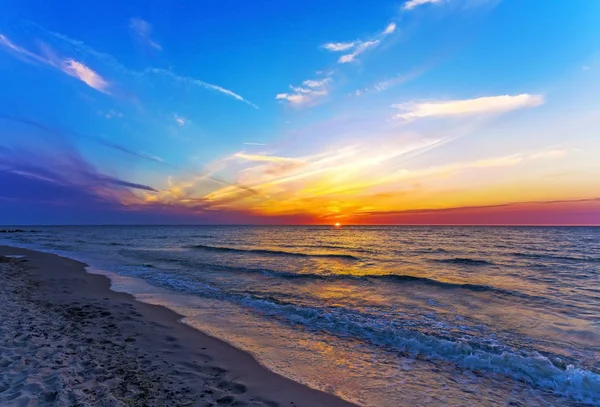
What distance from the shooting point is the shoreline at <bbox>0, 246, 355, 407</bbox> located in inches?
209

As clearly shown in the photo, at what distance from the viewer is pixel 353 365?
775 cm

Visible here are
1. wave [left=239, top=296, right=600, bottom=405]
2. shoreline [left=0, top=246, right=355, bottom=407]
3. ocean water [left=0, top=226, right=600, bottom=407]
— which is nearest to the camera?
shoreline [left=0, top=246, right=355, bottom=407]

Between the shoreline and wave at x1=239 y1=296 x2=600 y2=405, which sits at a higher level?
the shoreline

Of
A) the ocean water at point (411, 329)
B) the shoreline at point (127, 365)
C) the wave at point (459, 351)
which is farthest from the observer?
the wave at point (459, 351)

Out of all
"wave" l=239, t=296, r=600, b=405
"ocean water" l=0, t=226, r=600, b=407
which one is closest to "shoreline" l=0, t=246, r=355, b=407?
"ocean water" l=0, t=226, r=600, b=407

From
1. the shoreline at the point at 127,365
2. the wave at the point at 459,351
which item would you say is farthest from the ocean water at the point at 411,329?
the shoreline at the point at 127,365

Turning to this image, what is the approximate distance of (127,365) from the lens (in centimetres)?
660

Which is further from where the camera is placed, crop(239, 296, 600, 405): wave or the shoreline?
crop(239, 296, 600, 405): wave

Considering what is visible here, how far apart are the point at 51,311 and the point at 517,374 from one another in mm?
14458

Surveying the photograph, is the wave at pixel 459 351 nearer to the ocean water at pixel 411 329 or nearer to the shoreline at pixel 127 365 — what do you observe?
the ocean water at pixel 411 329

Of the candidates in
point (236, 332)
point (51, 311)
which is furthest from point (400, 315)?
point (51, 311)

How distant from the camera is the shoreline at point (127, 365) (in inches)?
209

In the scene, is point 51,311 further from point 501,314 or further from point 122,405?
point 501,314

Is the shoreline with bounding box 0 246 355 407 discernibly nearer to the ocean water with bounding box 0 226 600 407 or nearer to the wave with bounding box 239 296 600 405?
the ocean water with bounding box 0 226 600 407
